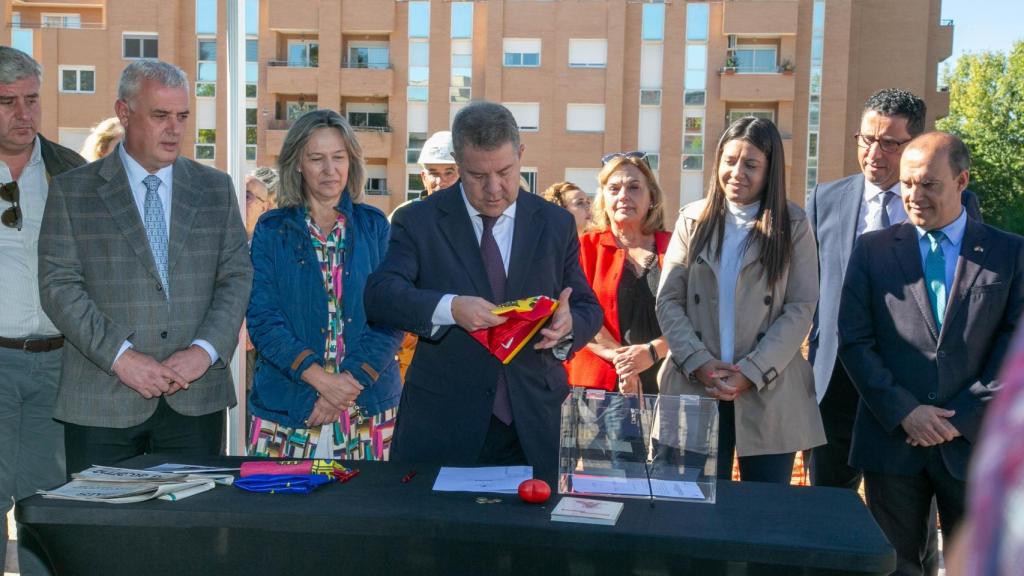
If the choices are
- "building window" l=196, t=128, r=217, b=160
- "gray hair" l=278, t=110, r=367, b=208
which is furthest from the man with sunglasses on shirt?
"building window" l=196, t=128, r=217, b=160

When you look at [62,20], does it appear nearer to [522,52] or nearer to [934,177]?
[522,52]

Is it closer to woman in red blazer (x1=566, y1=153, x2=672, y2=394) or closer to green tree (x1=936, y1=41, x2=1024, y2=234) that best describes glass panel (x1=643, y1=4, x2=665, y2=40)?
green tree (x1=936, y1=41, x2=1024, y2=234)

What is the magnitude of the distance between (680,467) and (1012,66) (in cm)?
4901

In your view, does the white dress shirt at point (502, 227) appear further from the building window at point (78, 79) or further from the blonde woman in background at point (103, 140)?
the building window at point (78, 79)

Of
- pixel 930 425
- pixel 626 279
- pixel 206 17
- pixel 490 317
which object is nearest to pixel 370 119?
pixel 206 17

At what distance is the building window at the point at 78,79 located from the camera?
1160 inches

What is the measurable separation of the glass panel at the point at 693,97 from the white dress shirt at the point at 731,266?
27.2 meters

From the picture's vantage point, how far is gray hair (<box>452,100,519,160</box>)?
2.57 m

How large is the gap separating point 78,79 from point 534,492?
3128 centimetres

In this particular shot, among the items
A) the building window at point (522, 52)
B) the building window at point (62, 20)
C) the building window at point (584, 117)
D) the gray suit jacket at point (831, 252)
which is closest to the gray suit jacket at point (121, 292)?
the gray suit jacket at point (831, 252)


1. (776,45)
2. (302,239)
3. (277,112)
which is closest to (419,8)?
(277,112)

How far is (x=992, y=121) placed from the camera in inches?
1715

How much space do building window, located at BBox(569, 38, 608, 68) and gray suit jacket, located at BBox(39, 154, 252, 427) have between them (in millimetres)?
27111

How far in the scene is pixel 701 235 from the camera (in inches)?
131
